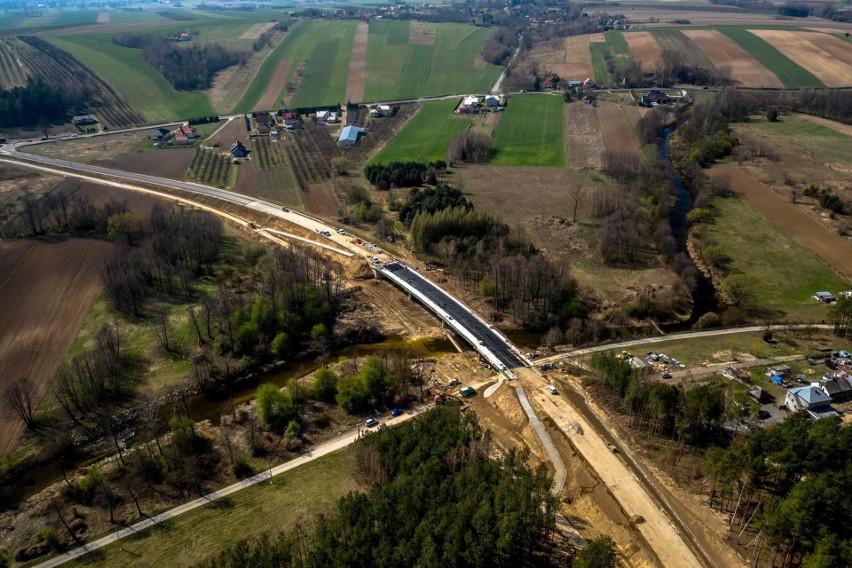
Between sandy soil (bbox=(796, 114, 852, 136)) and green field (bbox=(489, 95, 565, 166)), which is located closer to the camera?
green field (bbox=(489, 95, 565, 166))

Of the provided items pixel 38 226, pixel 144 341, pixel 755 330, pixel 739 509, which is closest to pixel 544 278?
pixel 755 330

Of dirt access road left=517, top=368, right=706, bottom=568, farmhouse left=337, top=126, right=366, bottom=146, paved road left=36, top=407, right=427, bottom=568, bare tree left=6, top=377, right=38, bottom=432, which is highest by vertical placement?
farmhouse left=337, top=126, right=366, bottom=146

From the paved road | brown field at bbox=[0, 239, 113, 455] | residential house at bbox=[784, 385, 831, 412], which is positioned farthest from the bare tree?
residential house at bbox=[784, 385, 831, 412]

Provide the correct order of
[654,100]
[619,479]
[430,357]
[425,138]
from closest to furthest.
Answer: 1. [619,479]
2. [430,357]
3. [425,138]
4. [654,100]

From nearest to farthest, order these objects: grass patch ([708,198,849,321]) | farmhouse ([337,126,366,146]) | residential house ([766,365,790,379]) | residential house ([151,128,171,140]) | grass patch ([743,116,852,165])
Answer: residential house ([766,365,790,379])
grass patch ([708,198,849,321])
grass patch ([743,116,852,165])
farmhouse ([337,126,366,146])
residential house ([151,128,171,140])

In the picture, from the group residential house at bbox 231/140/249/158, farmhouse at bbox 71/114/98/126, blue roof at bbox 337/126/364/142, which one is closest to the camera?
residential house at bbox 231/140/249/158

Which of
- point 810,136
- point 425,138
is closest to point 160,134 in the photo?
point 425,138

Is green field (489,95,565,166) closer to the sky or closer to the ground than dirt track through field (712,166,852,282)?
closer to the sky

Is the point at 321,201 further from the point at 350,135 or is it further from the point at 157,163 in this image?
the point at 157,163

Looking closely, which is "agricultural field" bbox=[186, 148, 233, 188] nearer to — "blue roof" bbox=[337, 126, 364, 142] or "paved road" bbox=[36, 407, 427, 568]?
"blue roof" bbox=[337, 126, 364, 142]
